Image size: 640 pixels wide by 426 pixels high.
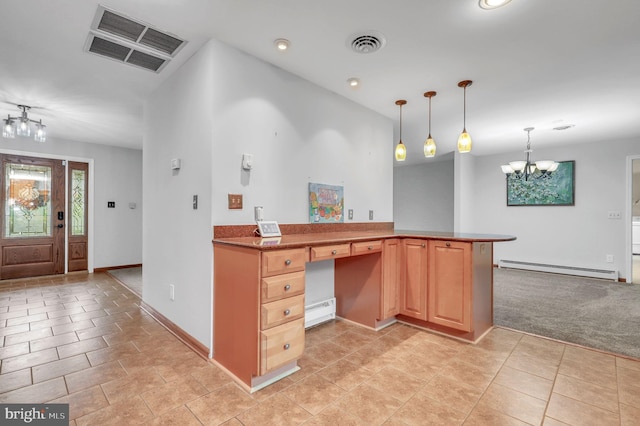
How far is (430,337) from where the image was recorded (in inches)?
109

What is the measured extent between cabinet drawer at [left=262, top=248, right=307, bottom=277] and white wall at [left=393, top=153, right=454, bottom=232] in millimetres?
5949

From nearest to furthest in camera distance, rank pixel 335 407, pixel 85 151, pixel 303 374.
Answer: pixel 335 407
pixel 303 374
pixel 85 151

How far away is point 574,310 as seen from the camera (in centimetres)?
351

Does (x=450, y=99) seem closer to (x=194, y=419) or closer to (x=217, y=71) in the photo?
(x=217, y=71)

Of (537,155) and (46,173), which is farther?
(537,155)

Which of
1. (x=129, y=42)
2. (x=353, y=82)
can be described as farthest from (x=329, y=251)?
(x=129, y=42)

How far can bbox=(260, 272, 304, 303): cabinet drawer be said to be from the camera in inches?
74.5

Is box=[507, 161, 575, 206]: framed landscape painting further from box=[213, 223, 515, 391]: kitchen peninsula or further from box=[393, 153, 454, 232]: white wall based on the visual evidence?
box=[213, 223, 515, 391]: kitchen peninsula

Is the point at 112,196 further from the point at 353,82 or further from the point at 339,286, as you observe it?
the point at 353,82

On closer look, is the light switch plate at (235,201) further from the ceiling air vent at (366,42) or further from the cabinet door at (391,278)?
the ceiling air vent at (366,42)

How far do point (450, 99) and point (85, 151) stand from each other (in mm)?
6186

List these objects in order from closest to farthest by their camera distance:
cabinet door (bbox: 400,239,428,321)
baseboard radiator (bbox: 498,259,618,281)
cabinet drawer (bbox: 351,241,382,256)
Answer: cabinet drawer (bbox: 351,241,382,256)
cabinet door (bbox: 400,239,428,321)
baseboard radiator (bbox: 498,259,618,281)

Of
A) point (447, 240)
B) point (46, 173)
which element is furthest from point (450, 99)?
point (46, 173)

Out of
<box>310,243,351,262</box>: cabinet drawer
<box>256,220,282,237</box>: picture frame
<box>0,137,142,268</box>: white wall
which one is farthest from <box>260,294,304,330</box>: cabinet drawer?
<box>0,137,142,268</box>: white wall
